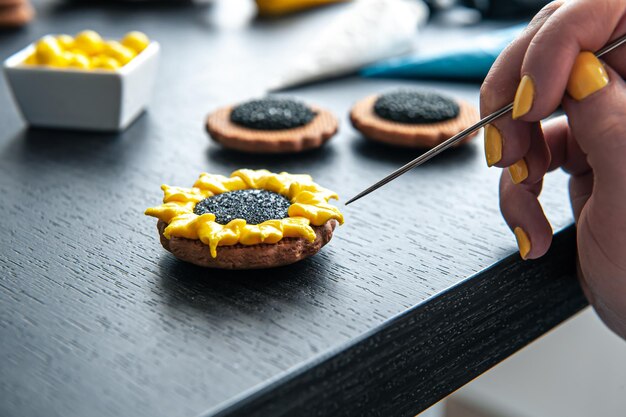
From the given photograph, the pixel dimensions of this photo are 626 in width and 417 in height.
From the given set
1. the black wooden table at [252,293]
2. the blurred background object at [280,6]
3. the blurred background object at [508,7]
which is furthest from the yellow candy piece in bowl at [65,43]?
the blurred background object at [508,7]

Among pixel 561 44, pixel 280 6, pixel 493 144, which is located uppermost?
pixel 561 44

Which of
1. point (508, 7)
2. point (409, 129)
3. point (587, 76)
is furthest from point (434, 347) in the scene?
point (508, 7)

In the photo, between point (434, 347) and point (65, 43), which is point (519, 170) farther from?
point (65, 43)

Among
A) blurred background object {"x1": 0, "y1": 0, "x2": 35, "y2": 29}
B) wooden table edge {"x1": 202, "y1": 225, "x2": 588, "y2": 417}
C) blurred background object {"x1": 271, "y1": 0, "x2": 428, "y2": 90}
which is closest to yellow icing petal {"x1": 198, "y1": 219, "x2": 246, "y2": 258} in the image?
wooden table edge {"x1": 202, "y1": 225, "x2": 588, "y2": 417}

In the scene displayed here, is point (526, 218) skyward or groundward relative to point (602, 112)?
groundward

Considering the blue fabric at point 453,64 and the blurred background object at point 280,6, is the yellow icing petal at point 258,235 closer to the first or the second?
the blue fabric at point 453,64

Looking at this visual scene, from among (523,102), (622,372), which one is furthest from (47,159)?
(622,372)

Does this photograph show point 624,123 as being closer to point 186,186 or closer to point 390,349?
point 390,349
